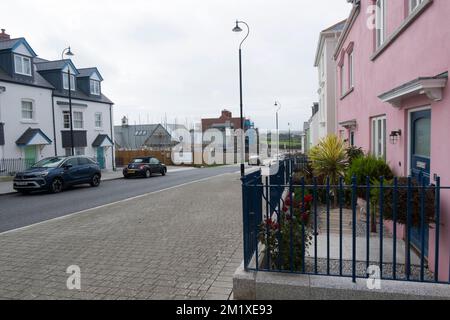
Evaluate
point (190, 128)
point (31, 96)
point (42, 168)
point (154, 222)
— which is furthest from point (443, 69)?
point (190, 128)

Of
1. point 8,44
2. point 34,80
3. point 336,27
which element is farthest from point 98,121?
point 336,27

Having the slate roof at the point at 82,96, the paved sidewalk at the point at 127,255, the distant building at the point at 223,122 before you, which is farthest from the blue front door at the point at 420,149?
the distant building at the point at 223,122

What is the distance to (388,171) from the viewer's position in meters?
6.70

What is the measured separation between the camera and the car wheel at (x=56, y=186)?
1510 cm

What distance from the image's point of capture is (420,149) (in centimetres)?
538

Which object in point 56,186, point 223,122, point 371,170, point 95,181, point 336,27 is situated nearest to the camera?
point 371,170

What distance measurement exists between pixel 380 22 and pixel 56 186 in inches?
562

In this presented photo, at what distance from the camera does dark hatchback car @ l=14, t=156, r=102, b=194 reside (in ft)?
47.9

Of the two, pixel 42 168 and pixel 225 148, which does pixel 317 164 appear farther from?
pixel 225 148

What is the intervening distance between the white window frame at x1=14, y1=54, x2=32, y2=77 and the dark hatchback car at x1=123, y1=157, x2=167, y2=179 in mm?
8795

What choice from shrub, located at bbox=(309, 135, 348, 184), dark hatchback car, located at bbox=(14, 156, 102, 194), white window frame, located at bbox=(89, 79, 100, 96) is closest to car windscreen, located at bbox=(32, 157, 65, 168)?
dark hatchback car, located at bbox=(14, 156, 102, 194)

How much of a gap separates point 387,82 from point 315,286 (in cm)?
498

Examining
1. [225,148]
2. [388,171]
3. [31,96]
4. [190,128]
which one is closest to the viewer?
[388,171]

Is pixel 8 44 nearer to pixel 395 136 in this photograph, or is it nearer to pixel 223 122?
pixel 395 136
